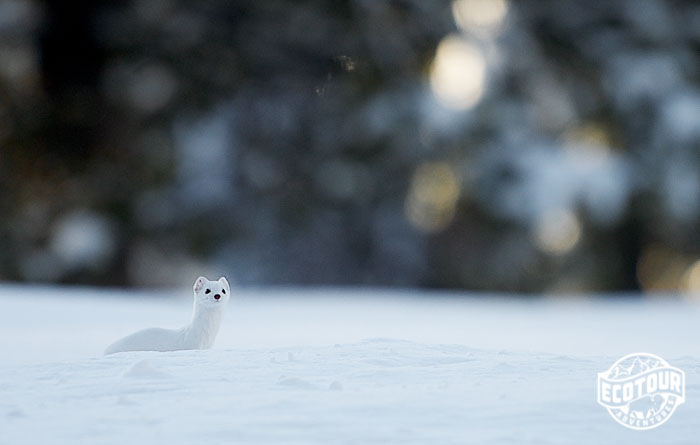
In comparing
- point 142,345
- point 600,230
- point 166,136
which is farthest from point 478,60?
point 142,345

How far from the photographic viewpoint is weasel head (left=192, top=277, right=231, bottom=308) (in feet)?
9.21

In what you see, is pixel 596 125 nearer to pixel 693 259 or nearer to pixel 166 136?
pixel 693 259

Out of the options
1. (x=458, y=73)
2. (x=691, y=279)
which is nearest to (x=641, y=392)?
(x=458, y=73)

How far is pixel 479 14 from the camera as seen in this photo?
10328mm

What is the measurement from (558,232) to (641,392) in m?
8.36

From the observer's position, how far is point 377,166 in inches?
412

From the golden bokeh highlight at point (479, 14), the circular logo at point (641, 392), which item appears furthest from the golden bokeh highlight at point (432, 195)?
the circular logo at point (641, 392)

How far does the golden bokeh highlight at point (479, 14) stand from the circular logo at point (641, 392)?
7.81 meters

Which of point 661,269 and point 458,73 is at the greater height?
point 458,73

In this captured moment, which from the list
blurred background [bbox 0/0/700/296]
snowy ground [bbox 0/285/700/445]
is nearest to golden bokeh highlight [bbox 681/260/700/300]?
blurred background [bbox 0/0/700/296]

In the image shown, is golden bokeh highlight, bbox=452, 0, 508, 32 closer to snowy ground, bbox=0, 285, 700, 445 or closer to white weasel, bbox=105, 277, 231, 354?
snowy ground, bbox=0, 285, 700, 445

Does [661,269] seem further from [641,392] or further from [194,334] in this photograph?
[641,392]

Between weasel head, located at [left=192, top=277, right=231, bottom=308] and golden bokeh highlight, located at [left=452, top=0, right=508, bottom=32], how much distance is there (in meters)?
7.53

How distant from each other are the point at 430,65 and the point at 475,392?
26.8ft
